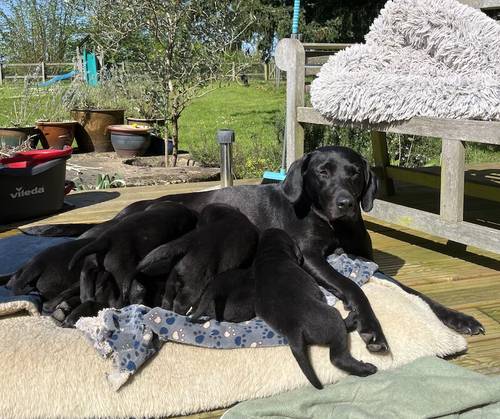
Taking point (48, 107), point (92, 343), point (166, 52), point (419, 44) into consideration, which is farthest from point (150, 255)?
point (48, 107)

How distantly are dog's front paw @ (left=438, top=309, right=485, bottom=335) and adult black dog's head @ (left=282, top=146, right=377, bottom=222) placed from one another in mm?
604

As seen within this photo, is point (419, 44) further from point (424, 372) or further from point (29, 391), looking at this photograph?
point (29, 391)

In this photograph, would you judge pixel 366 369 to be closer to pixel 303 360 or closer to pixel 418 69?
pixel 303 360

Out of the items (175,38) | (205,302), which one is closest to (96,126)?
(175,38)

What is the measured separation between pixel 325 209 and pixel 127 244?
3.09 ft

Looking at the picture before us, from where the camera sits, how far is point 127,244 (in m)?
2.79

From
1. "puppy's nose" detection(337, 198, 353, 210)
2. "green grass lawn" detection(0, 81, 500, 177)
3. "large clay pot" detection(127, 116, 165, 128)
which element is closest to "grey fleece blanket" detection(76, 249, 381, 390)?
"puppy's nose" detection(337, 198, 353, 210)

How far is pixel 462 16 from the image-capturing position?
14.2 ft

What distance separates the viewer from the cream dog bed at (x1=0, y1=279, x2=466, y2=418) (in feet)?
7.02

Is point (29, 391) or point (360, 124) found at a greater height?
point (360, 124)

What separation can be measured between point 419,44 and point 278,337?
2943 mm

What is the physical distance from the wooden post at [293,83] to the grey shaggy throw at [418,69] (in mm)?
266

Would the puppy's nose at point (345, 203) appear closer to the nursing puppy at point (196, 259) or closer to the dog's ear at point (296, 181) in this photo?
the dog's ear at point (296, 181)

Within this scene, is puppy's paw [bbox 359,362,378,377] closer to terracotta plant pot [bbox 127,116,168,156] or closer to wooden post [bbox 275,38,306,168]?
wooden post [bbox 275,38,306,168]
